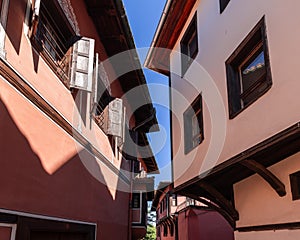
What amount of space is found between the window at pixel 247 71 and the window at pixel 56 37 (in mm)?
2704

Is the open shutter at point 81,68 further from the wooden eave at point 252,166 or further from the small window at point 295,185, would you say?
the small window at point 295,185

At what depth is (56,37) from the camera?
19.1ft

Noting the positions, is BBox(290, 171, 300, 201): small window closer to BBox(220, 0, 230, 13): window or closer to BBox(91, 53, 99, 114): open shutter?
BBox(220, 0, 230, 13): window

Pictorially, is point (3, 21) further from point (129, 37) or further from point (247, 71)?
point (129, 37)

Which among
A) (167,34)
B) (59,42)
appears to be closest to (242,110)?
(59,42)

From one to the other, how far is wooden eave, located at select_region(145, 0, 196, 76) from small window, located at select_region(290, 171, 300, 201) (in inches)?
206

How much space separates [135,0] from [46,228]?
24.5 ft

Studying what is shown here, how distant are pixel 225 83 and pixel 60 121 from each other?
2823 mm

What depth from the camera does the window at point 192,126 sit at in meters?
7.62

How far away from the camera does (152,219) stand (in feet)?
160

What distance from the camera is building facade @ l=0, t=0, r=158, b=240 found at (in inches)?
148

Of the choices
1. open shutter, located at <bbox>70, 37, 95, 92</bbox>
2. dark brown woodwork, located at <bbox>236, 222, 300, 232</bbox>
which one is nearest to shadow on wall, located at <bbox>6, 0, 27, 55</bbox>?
open shutter, located at <bbox>70, 37, 95, 92</bbox>

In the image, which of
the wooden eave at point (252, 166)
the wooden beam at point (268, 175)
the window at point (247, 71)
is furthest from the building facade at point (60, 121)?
the wooden beam at point (268, 175)

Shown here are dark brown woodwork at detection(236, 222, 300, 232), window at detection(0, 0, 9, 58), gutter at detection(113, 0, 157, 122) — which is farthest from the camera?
gutter at detection(113, 0, 157, 122)
